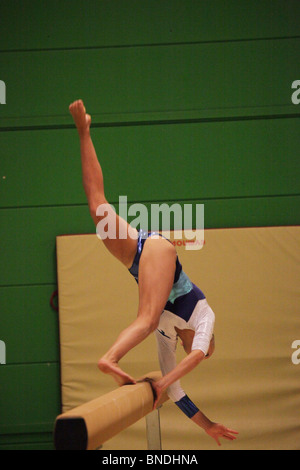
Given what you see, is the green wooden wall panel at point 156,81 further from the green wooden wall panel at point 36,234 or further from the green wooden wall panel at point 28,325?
the green wooden wall panel at point 28,325

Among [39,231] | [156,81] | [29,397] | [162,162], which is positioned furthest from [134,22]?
[29,397]

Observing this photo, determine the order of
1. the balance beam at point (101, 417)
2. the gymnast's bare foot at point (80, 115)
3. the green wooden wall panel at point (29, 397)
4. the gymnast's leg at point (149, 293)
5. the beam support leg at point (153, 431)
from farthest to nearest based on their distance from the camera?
1. the green wooden wall panel at point (29, 397)
2. the beam support leg at point (153, 431)
3. the gymnast's bare foot at point (80, 115)
4. the gymnast's leg at point (149, 293)
5. the balance beam at point (101, 417)

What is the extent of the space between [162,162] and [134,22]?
99 cm

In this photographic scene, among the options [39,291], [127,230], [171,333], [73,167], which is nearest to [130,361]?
[39,291]

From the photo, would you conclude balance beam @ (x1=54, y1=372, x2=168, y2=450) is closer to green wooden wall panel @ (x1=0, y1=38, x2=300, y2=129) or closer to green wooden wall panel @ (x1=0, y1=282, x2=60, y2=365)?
green wooden wall panel @ (x1=0, y1=282, x2=60, y2=365)

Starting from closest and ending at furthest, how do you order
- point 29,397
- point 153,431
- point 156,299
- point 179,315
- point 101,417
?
1. point 101,417
2. point 156,299
3. point 179,315
4. point 153,431
5. point 29,397

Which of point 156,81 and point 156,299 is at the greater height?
point 156,81

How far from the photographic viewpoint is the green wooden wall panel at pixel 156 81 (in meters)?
3.71

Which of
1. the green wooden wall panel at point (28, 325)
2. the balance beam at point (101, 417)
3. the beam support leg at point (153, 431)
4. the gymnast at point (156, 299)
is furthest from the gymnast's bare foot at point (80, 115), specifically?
the green wooden wall panel at point (28, 325)

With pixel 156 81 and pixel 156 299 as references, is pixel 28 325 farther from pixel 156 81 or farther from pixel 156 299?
pixel 156 299

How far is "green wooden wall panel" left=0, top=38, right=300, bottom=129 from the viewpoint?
371 cm

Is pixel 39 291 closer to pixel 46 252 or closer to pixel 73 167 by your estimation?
pixel 46 252

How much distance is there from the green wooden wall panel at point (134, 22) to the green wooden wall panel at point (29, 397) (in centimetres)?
223

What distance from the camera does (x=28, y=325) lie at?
12.1 feet
